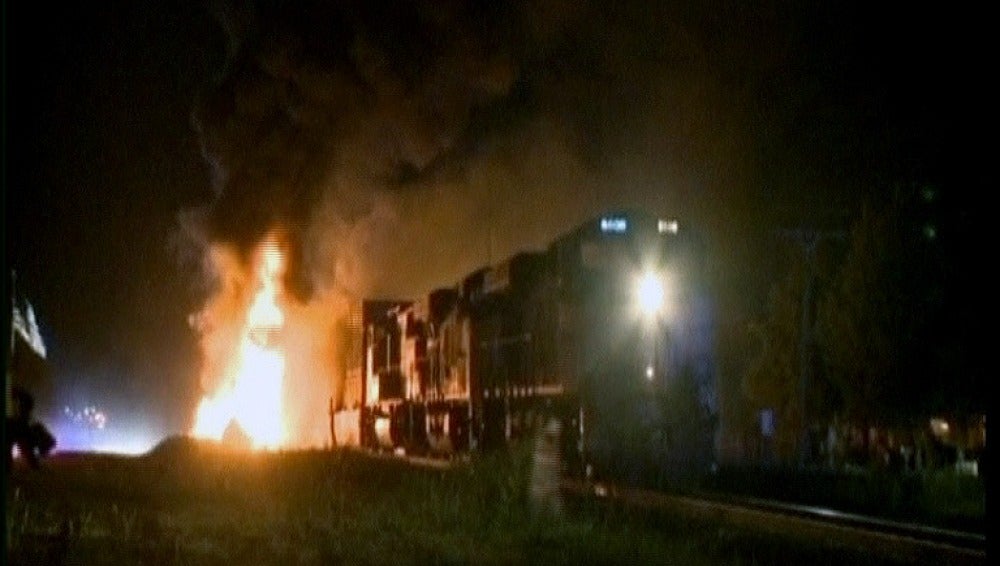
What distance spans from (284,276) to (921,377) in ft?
61.1

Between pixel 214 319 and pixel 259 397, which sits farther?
pixel 214 319

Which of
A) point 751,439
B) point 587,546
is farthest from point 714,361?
point 751,439

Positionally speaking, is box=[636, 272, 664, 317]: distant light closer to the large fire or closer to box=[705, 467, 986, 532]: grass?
box=[705, 467, 986, 532]: grass

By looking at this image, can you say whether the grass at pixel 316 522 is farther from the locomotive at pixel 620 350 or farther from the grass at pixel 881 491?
the grass at pixel 881 491

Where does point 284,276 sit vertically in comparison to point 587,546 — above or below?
above

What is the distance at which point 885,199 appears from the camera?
3716 cm

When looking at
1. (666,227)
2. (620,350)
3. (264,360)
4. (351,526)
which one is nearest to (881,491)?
(620,350)

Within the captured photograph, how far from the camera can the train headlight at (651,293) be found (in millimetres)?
23594

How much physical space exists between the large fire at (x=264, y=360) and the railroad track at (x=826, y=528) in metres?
23.7

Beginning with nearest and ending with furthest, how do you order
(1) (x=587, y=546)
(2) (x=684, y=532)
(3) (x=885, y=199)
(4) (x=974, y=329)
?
(1) (x=587, y=546) < (2) (x=684, y=532) < (4) (x=974, y=329) < (3) (x=885, y=199)

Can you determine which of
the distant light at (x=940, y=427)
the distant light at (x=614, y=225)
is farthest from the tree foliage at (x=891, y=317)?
the distant light at (x=614, y=225)

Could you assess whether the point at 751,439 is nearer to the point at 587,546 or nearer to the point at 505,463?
the point at 505,463

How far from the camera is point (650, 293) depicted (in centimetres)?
2362

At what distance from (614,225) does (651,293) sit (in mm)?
1357
